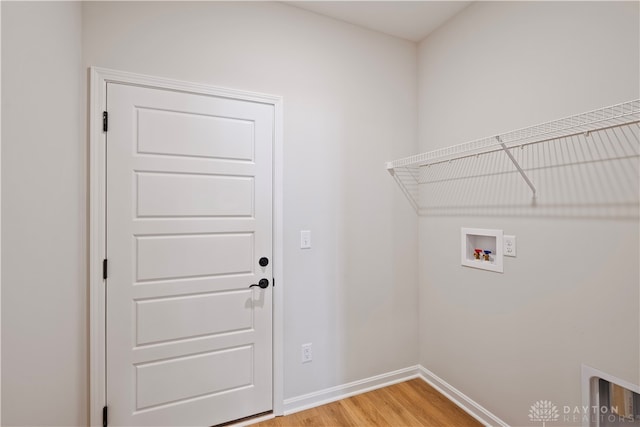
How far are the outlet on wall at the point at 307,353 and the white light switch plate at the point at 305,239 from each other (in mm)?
687

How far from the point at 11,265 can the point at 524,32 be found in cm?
256

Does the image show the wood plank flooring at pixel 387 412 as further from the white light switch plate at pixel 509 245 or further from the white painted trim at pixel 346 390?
the white light switch plate at pixel 509 245

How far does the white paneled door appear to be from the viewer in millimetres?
1653

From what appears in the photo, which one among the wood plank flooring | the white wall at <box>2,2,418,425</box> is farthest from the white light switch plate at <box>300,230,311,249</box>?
the wood plank flooring

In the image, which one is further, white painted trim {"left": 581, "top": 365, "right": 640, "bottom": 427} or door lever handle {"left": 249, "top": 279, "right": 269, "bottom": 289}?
door lever handle {"left": 249, "top": 279, "right": 269, "bottom": 289}

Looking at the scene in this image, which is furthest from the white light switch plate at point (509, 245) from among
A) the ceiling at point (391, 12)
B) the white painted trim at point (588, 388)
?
the ceiling at point (391, 12)

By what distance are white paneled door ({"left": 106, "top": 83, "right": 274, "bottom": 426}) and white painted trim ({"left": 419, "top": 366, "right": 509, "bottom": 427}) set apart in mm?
1259

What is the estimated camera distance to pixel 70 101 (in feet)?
4.77

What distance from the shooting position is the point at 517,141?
67.9 inches

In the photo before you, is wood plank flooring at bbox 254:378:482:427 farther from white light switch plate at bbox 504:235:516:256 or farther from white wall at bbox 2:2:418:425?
white light switch plate at bbox 504:235:516:256

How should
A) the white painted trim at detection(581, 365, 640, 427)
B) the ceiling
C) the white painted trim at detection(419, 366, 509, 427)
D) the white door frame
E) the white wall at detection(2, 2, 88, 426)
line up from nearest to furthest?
the white wall at detection(2, 2, 88, 426)
the white painted trim at detection(581, 365, 640, 427)
the white door frame
the white painted trim at detection(419, 366, 509, 427)
the ceiling

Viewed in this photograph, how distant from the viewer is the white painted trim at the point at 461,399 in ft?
6.23

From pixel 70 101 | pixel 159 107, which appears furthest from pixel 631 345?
pixel 70 101

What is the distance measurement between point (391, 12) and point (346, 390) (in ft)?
9.01
